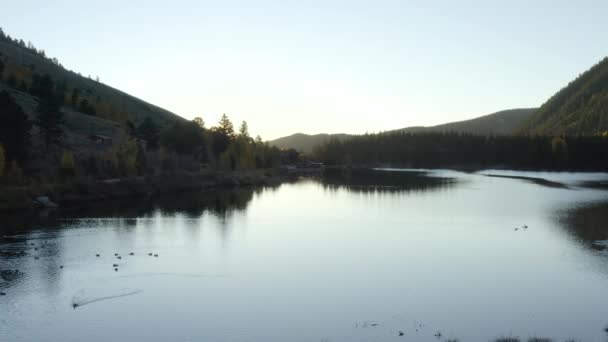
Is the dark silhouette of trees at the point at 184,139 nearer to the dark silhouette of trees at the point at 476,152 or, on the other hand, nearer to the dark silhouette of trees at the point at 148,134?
the dark silhouette of trees at the point at 148,134

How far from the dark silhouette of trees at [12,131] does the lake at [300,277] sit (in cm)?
1209

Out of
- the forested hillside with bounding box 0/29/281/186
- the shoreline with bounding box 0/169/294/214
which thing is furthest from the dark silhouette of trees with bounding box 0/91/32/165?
the shoreline with bounding box 0/169/294/214

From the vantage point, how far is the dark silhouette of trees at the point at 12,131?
48.0m

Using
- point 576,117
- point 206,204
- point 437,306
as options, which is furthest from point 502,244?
point 576,117

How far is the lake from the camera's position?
15977mm

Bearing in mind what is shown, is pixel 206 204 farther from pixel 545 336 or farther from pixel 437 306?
pixel 545 336

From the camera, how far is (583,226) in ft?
119

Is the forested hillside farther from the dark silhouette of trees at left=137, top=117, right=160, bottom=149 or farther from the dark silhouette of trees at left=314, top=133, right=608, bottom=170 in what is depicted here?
the dark silhouette of trees at left=314, top=133, right=608, bottom=170

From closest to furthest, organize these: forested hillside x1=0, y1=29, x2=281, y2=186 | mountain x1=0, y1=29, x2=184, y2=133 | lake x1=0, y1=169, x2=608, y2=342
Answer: lake x1=0, y1=169, x2=608, y2=342
forested hillside x1=0, y1=29, x2=281, y2=186
mountain x1=0, y1=29, x2=184, y2=133

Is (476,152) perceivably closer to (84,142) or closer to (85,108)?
(85,108)

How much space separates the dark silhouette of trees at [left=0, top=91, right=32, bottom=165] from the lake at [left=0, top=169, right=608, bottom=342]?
12093mm

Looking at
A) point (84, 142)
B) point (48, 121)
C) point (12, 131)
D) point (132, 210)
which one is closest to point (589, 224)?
point (132, 210)

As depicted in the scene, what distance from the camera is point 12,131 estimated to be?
48688mm

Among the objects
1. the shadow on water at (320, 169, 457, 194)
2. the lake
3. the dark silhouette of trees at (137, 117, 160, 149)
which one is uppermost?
the dark silhouette of trees at (137, 117, 160, 149)
